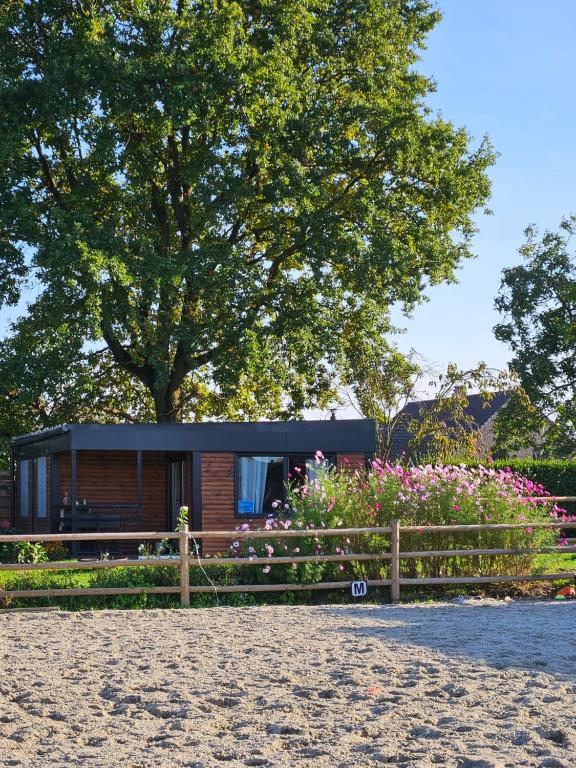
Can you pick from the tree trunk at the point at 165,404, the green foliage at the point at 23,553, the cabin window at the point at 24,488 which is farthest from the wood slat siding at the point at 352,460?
the cabin window at the point at 24,488

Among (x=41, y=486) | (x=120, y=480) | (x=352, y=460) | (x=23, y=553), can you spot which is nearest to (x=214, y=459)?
(x=352, y=460)

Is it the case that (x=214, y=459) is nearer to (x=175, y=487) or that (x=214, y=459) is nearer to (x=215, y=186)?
(x=175, y=487)

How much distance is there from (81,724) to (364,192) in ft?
62.7

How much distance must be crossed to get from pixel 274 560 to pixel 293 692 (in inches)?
231

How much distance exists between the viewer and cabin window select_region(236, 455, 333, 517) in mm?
19719

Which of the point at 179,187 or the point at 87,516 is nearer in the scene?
the point at 87,516

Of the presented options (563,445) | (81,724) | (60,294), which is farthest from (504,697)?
(563,445)

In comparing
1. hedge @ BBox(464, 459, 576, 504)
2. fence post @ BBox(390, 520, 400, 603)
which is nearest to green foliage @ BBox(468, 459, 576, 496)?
hedge @ BBox(464, 459, 576, 504)

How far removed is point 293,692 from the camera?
740cm

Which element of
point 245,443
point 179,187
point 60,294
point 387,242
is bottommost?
point 245,443

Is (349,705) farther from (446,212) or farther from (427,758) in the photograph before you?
(446,212)

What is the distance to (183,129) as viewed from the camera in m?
24.0

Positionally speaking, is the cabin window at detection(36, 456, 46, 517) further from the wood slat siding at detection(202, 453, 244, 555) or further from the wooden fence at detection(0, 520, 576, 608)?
the wooden fence at detection(0, 520, 576, 608)

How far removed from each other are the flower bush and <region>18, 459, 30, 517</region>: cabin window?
11.7 meters
